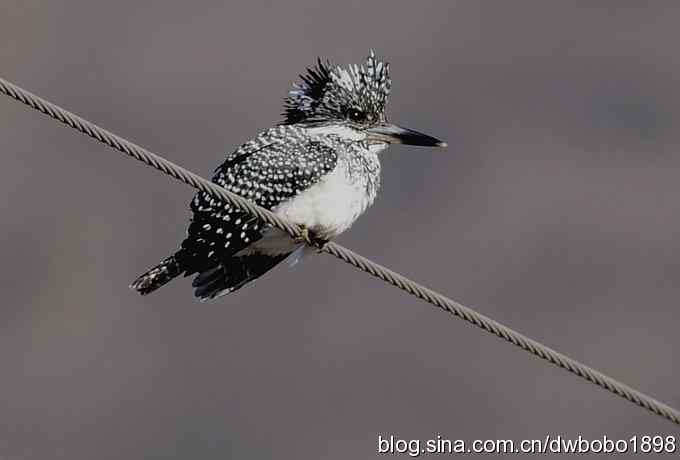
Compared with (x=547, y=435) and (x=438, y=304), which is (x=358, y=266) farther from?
(x=547, y=435)

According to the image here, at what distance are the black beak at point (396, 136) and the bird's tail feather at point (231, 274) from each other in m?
0.65

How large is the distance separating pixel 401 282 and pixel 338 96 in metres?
1.95

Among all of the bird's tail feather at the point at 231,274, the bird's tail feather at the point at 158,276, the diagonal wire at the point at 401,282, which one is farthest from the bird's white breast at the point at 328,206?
the diagonal wire at the point at 401,282

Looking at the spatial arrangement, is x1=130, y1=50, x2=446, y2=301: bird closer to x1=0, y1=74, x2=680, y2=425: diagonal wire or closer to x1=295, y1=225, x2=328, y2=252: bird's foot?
x1=295, y1=225, x2=328, y2=252: bird's foot

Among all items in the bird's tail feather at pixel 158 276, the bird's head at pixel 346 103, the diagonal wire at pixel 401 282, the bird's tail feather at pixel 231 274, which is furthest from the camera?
the bird's head at pixel 346 103

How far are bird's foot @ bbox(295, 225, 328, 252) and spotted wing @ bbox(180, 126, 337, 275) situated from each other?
19 centimetres

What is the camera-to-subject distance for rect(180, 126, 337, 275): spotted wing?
795cm

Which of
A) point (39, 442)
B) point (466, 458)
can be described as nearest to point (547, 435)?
point (466, 458)

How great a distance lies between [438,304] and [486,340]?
105 ft

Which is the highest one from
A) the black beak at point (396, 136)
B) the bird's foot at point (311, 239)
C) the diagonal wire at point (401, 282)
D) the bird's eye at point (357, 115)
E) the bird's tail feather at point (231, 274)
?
the bird's eye at point (357, 115)

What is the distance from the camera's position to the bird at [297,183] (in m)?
7.91

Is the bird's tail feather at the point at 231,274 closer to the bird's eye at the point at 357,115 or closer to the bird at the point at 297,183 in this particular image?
the bird at the point at 297,183

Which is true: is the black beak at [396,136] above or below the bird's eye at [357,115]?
below

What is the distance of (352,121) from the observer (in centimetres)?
841
